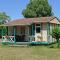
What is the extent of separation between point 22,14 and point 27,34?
2456 centimetres

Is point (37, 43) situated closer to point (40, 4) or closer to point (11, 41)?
point (11, 41)

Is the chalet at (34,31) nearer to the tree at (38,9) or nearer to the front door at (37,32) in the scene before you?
the front door at (37,32)

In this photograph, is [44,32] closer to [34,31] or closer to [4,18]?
[34,31]

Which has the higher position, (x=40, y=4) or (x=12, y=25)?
(x=40, y=4)

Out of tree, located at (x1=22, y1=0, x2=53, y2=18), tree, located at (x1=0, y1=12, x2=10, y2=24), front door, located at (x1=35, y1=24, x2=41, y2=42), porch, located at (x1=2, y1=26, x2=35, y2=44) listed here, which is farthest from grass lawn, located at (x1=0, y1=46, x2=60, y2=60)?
tree, located at (x1=0, y1=12, x2=10, y2=24)

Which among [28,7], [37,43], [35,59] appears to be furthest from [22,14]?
[35,59]

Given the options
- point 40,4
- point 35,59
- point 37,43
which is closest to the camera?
point 35,59

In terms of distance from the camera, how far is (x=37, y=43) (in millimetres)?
35062

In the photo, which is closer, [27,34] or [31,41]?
[31,41]

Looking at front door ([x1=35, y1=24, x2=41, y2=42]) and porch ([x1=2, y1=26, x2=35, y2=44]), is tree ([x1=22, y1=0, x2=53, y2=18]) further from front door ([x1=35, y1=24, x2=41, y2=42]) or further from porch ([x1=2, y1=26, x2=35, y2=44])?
front door ([x1=35, y1=24, x2=41, y2=42])

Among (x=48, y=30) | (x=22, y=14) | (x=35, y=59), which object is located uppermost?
(x=22, y=14)

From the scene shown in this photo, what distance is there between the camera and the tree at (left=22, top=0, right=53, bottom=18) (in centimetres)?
6003

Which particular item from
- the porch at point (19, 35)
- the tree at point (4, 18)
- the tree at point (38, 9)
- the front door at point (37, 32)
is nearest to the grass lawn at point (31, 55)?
the front door at point (37, 32)

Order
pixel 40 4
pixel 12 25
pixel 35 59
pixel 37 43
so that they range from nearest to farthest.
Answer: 1. pixel 35 59
2. pixel 37 43
3. pixel 12 25
4. pixel 40 4
